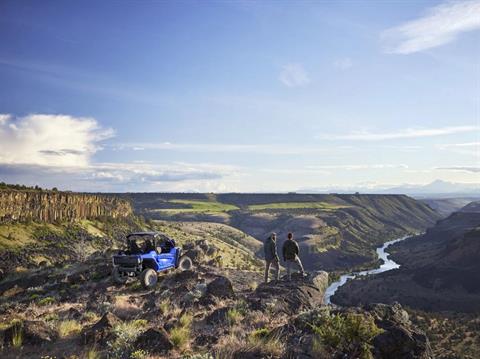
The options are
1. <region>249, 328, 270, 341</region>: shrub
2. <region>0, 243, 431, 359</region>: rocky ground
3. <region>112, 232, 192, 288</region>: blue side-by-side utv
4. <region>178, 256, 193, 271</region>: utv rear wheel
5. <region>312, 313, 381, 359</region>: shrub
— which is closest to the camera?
<region>312, 313, 381, 359</region>: shrub

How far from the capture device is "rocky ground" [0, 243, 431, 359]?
919 cm

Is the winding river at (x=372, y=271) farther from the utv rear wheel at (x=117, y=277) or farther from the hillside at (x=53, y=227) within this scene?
the utv rear wheel at (x=117, y=277)

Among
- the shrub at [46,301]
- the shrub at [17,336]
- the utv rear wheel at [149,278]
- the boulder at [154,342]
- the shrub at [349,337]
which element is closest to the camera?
the shrub at [349,337]

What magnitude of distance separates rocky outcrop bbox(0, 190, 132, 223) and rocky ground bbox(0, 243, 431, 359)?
5167 centimetres

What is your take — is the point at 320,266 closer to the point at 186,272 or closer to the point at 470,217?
the point at 470,217

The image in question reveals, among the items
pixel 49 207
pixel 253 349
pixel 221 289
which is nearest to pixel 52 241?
pixel 49 207

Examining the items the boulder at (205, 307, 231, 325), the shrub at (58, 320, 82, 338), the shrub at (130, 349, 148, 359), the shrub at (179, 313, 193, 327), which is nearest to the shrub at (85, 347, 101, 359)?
the shrub at (130, 349, 148, 359)

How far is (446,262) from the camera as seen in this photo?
10381cm

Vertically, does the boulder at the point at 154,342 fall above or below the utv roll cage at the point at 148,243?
below

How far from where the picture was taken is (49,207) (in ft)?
228

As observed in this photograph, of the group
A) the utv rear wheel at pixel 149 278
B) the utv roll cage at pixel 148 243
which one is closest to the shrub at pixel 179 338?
the utv rear wheel at pixel 149 278

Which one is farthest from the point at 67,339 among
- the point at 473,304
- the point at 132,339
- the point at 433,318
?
the point at 473,304

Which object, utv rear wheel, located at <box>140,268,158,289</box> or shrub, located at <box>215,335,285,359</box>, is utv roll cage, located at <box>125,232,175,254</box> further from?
shrub, located at <box>215,335,285,359</box>

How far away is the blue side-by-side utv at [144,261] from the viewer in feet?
66.8
